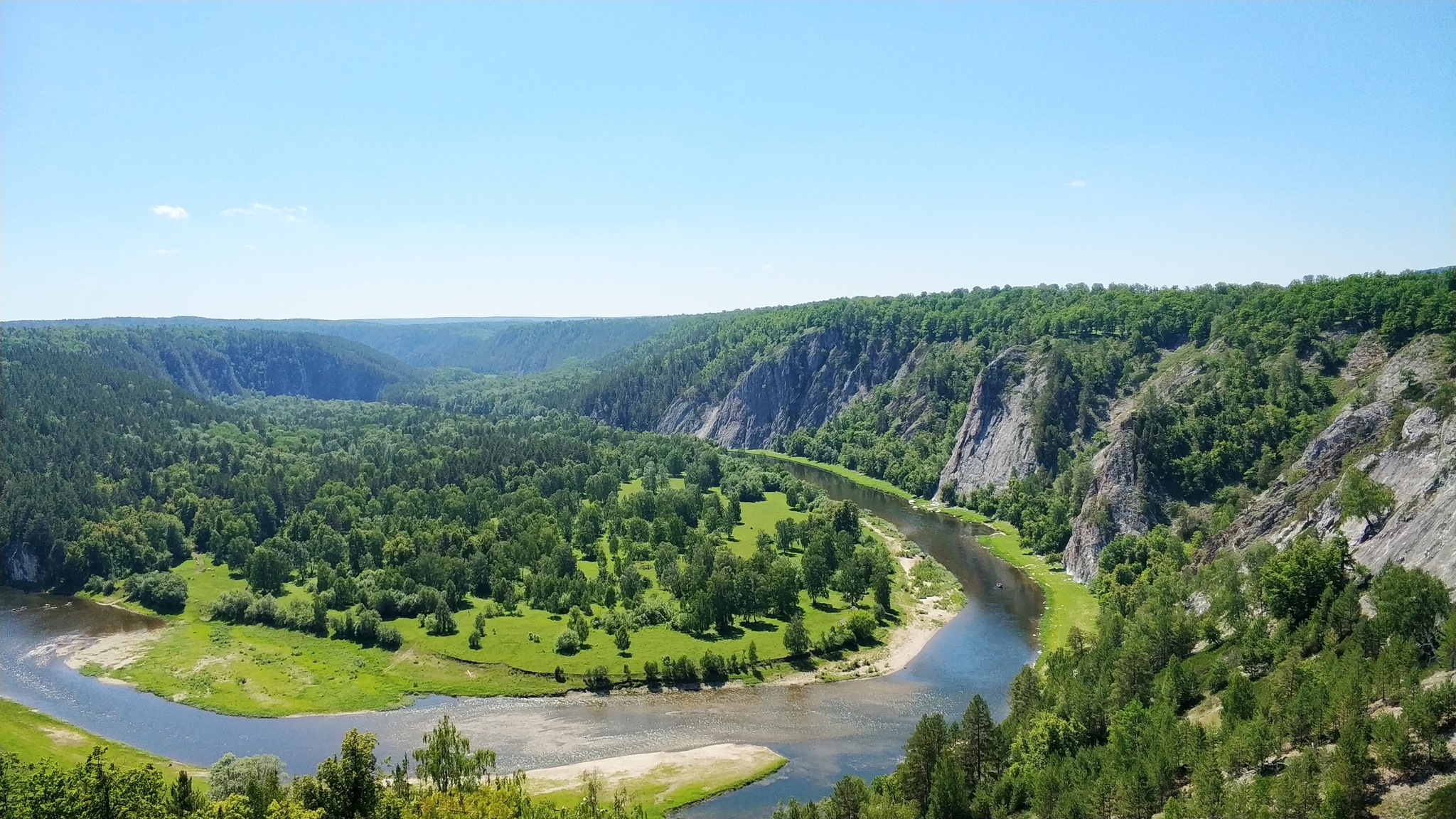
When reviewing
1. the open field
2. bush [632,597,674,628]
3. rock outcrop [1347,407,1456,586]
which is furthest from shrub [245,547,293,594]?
rock outcrop [1347,407,1456,586]

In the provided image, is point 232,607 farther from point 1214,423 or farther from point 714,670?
point 1214,423

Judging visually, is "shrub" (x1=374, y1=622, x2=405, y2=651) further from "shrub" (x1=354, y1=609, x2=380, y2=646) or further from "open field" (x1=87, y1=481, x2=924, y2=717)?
"open field" (x1=87, y1=481, x2=924, y2=717)

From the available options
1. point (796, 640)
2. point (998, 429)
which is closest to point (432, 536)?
point (796, 640)

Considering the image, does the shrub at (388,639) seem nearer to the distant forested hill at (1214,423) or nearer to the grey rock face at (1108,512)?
the grey rock face at (1108,512)

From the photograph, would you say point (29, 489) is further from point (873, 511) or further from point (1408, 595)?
point (1408, 595)

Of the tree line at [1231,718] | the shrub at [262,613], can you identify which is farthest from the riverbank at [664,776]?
the shrub at [262,613]
